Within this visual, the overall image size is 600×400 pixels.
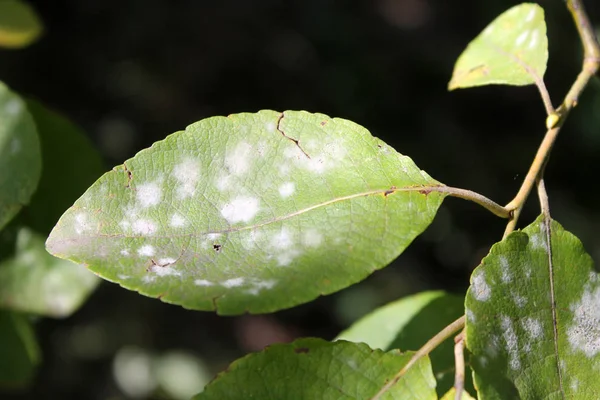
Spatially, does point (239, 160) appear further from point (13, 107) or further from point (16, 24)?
point (16, 24)

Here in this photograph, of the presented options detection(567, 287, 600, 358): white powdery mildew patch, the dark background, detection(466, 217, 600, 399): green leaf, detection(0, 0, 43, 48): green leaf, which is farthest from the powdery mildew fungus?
the dark background

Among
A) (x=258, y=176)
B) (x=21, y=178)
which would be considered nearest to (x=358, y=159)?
(x=258, y=176)

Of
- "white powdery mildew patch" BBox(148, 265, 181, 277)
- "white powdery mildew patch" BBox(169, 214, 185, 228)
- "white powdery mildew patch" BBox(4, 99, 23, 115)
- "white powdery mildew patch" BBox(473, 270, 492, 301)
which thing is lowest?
"white powdery mildew patch" BBox(4, 99, 23, 115)

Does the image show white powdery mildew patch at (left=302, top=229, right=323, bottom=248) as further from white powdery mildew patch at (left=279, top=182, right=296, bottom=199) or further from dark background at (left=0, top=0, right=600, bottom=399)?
dark background at (left=0, top=0, right=600, bottom=399)

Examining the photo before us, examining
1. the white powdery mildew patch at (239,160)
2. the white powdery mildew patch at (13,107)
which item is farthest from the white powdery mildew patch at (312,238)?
the white powdery mildew patch at (13,107)

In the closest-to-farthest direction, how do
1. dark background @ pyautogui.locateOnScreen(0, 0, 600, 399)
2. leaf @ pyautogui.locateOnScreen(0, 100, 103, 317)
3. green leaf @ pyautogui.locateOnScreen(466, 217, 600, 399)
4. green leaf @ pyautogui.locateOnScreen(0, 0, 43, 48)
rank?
1. green leaf @ pyautogui.locateOnScreen(466, 217, 600, 399)
2. leaf @ pyautogui.locateOnScreen(0, 100, 103, 317)
3. green leaf @ pyautogui.locateOnScreen(0, 0, 43, 48)
4. dark background @ pyautogui.locateOnScreen(0, 0, 600, 399)


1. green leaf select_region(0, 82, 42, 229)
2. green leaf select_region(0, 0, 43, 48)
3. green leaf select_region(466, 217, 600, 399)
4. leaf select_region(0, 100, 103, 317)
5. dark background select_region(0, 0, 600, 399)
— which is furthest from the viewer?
dark background select_region(0, 0, 600, 399)

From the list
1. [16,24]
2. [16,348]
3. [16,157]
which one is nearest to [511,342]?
[16,157]

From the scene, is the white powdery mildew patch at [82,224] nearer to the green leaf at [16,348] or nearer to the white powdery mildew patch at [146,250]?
the white powdery mildew patch at [146,250]

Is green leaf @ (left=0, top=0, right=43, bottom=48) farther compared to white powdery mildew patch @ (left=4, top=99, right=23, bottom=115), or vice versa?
green leaf @ (left=0, top=0, right=43, bottom=48)
